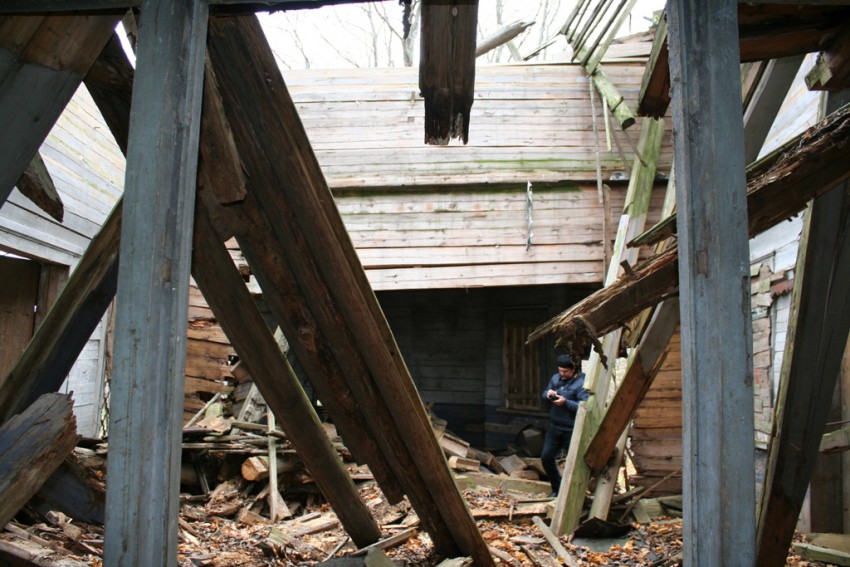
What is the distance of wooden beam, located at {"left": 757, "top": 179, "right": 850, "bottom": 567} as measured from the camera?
3.18 metres

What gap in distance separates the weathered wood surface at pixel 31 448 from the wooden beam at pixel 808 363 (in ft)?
12.3

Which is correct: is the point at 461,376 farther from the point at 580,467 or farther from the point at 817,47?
the point at 817,47

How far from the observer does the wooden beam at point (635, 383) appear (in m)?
5.07

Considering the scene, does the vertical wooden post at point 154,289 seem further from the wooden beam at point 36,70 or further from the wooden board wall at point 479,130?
the wooden board wall at point 479,130

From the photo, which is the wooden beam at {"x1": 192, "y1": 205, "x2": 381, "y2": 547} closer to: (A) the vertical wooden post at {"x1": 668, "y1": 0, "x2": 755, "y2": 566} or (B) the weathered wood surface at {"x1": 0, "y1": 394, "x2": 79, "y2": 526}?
(B) the weathered wood surface at {"x1": 0, "y1": 394, "x2": 79, "y2": 526}

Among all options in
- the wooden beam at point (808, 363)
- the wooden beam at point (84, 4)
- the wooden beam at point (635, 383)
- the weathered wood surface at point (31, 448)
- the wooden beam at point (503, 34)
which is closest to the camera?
the wooden beam at point (84, 4)

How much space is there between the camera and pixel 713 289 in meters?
1.72

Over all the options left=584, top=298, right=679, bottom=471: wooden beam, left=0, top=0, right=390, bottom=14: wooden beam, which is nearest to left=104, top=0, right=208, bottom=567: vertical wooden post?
left=0, top=0, right=390, bottom=14: wooden beam

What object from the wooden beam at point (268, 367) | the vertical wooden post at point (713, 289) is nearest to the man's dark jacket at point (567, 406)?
the wooden beam at point (268, 367)

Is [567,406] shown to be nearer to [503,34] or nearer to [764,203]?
[503,34]

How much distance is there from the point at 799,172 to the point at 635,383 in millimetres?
3017

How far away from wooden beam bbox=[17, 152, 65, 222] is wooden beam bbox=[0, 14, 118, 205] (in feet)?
3.72

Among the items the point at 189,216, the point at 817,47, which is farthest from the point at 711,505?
the point at 817,47

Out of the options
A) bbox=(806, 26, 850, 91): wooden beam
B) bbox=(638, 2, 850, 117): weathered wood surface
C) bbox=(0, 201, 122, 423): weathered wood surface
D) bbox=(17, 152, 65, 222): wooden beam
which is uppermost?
Result: bbox=(638, 2, 850, 117): weathered wood surface
